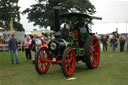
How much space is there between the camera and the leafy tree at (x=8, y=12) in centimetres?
3882

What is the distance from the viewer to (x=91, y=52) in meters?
7.77

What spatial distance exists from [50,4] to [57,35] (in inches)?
1200

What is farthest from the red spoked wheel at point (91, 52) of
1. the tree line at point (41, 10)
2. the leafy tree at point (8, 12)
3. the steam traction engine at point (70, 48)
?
the leafy tree at point (8, 12)

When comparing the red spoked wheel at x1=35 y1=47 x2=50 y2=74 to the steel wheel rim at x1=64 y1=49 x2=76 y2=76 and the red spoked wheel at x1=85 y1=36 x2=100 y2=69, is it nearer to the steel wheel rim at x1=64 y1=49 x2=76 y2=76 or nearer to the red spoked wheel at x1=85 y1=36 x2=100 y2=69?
the steel wheel rim at x1=64 y1=49 x2=76 y2=76

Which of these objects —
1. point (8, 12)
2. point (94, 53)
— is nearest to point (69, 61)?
point (94, 53)

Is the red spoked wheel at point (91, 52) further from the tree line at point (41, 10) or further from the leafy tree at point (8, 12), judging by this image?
the leafy tree at point (8, 12)

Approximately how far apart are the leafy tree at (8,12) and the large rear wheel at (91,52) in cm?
3268

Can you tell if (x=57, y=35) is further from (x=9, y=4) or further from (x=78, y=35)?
(x=9, y=4)

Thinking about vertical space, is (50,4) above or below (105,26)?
above

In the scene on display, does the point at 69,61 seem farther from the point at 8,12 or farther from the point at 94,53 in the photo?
the point at 8,12

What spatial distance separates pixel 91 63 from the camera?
750 cm

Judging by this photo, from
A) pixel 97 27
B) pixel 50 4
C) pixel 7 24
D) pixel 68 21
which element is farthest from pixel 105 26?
pixel 68 21

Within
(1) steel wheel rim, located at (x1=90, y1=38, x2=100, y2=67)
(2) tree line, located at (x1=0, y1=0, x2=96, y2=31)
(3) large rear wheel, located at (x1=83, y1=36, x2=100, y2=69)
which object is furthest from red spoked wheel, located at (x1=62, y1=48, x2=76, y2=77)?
(2) tree line, located at (x1=0, y1=0, x2=96, y2=31)

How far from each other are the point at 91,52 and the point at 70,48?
1.67 metres
